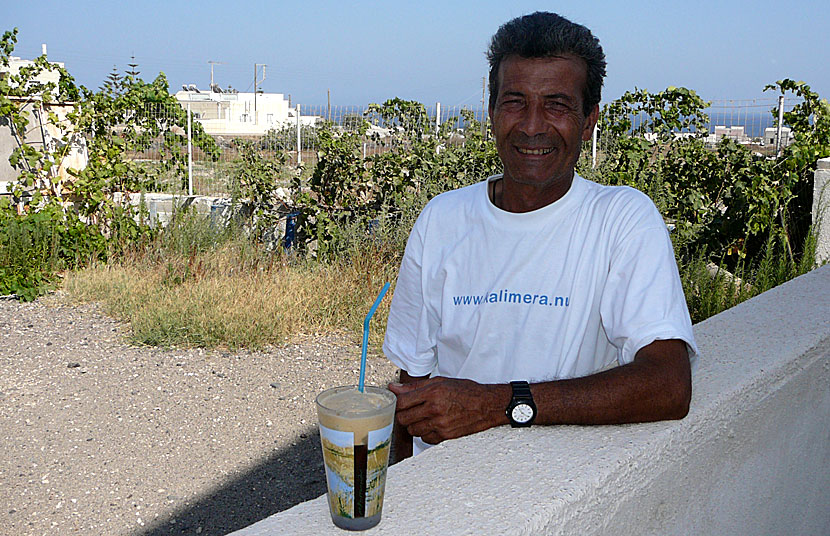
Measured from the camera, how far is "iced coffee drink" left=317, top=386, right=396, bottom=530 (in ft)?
3.73

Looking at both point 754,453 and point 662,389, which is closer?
point 662,389

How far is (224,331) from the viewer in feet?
18.7

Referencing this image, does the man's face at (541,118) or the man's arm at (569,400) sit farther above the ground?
the man's face at (541,118)

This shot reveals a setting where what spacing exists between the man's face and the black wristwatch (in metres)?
0.62

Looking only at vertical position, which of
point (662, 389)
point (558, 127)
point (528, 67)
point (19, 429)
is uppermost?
point (528, 67)

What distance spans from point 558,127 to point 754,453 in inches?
36.2

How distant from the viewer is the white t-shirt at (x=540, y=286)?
1.81 m

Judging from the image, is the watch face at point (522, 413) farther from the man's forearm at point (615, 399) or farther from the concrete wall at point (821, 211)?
the concrete wall at point (821, 211)

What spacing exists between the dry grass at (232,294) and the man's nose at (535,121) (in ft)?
12.5

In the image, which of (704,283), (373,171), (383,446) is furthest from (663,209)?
(383,446)

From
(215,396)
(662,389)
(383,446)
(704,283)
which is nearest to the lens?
(383,446)

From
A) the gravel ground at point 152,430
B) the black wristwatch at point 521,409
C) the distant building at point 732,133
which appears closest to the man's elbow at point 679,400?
the black wristwatch at point 521,409

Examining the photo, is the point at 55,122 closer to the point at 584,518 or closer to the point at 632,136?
the point at 632,136

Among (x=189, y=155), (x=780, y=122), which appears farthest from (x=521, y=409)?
(x=189, y=155)
